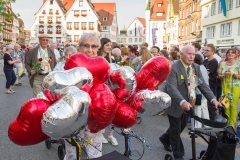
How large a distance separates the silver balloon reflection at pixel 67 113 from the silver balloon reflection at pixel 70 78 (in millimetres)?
83

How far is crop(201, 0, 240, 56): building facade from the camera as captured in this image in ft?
86.1

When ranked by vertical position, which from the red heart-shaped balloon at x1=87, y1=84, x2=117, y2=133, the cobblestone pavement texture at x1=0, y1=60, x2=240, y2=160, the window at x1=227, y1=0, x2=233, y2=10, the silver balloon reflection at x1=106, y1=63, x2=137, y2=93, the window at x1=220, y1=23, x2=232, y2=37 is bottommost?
the cobblestone pavement texture at x1=0, y1=60, x2=240, y2=160

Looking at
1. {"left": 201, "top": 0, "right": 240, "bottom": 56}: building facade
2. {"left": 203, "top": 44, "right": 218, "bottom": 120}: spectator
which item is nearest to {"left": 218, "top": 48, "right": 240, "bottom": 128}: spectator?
{"left": 203, "top": 44, "right": 218, "bottom": 120}: spectator

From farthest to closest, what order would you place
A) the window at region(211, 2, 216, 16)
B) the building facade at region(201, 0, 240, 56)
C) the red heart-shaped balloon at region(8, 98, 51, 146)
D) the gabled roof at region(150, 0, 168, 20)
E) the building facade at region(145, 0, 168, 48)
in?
1. the gabled roof at region(150, 0, 168, 20)
2. the building facade at region(145, 0, 168, 48)
3. the window at region(211, 2, 216, 16)
4. the building facade at region(201, 0, 240, 56)
5. the red heart-shaped balloon at region(8, 98, 51, 146)

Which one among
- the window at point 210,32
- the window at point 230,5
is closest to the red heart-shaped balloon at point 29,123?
the window at point 230,5

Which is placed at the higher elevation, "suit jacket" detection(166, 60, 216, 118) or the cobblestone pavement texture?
"suit jacket" detection(166, 60, 216, 118)

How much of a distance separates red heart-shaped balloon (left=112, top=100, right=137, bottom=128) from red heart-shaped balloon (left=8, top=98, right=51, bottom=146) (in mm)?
659

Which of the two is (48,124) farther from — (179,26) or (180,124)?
(179,26)

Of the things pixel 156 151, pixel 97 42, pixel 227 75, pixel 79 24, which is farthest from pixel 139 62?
pixel 79 24

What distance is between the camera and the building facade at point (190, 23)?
1431 inches

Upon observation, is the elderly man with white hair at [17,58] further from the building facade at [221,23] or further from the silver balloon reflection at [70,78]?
the building facade at [221,23]

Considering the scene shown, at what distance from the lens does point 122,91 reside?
2.58 metres

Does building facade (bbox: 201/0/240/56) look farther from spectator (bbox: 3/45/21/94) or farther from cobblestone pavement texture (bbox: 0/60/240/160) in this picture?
cobblestone pavement texture (bbox: 0/60/240/160)

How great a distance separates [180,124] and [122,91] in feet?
6.46
